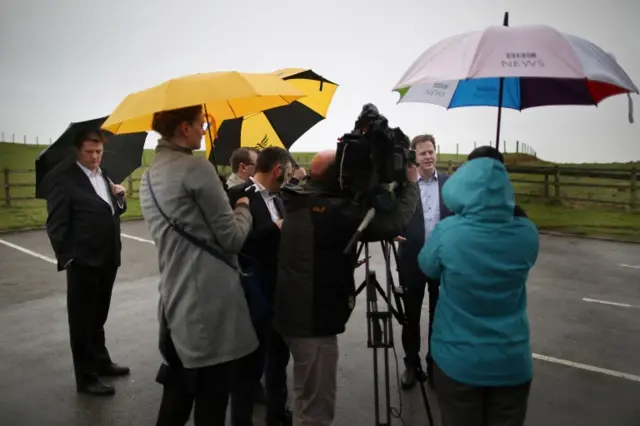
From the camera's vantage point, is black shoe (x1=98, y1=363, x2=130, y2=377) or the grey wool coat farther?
black shoe (x1=98, y1=363, x2=130, y2=377)

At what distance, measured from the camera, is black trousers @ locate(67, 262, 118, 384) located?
3.81m

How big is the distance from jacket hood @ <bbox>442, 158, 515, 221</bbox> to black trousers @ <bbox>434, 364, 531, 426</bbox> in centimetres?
73

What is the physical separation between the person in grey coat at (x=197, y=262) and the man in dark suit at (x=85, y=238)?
63.2 inches

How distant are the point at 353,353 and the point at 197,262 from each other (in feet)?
9.13

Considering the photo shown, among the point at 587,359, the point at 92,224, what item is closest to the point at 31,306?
the point at 92,224

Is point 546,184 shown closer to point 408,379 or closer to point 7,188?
point 408,379

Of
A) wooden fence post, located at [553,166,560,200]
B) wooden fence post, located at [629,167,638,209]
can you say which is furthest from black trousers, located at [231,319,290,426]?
wooden fence post, located at [553,166,560,200]

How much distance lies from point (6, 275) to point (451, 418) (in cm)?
787

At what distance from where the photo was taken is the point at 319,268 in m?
2.42

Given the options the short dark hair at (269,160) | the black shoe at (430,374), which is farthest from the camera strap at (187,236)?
the black shoe at (430,374)

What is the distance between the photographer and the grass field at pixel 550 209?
41.0 feet

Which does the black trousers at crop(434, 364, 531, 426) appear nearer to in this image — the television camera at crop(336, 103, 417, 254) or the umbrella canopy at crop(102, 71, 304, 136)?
the television camera at crop(336, 103, 417, 254)

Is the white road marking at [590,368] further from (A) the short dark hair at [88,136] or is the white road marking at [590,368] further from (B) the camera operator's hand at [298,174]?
(A) the short dark hair at [88,136]

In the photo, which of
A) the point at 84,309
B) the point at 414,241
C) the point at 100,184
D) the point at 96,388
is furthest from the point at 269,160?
the point at 96,388
